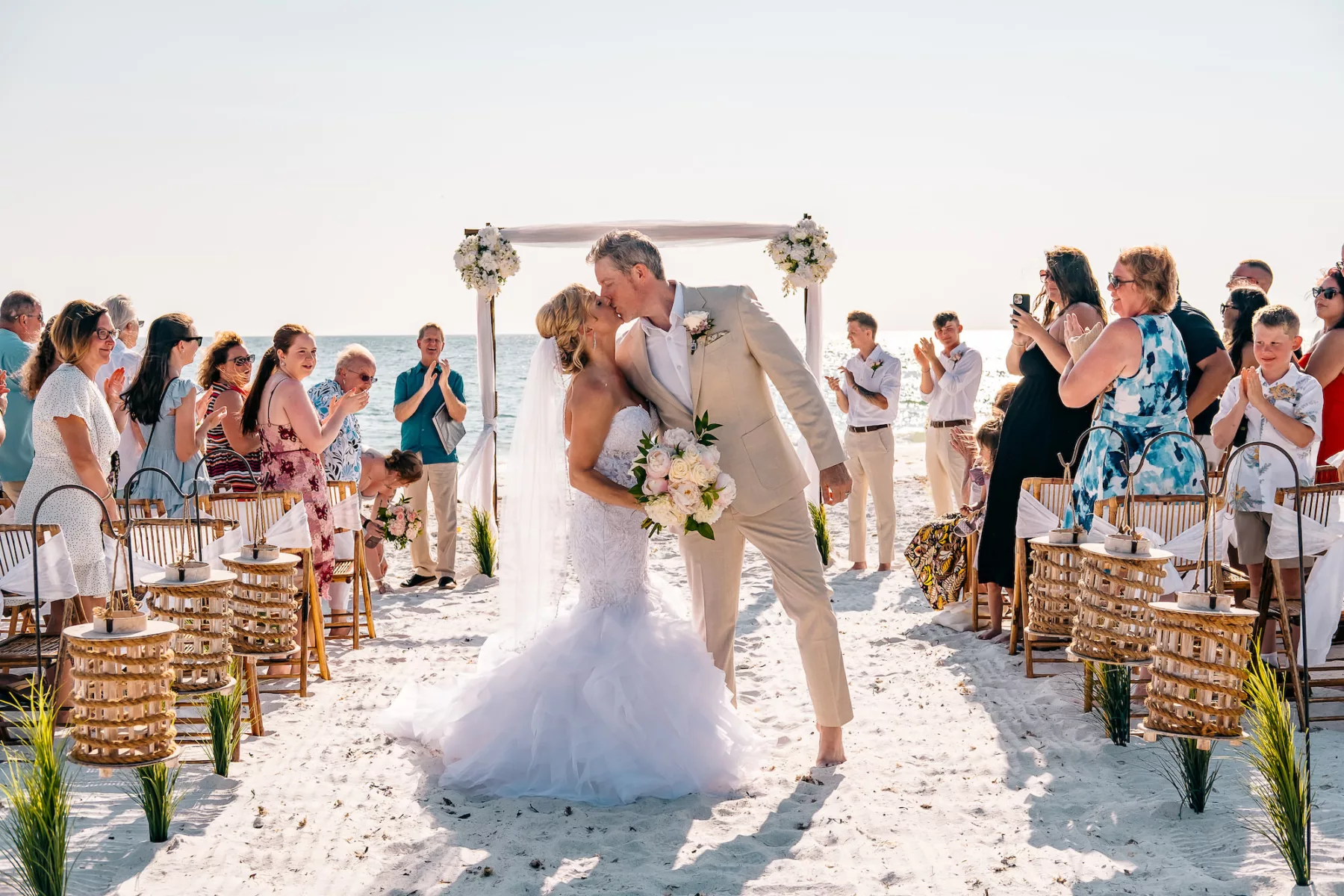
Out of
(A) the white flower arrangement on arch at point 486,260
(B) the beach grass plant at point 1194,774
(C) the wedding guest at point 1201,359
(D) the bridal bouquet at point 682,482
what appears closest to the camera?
(B) the beach grass plant at point 1194,774

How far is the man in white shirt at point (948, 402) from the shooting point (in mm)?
9805

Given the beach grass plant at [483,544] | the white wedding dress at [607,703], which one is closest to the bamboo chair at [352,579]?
the beach grass plant at [483,544]

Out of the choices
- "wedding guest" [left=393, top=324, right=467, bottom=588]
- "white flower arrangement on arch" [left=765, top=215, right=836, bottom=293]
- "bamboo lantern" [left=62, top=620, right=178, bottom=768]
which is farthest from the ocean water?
"bamboo lantern" [left=62, top=620, right=178, bottom=768]

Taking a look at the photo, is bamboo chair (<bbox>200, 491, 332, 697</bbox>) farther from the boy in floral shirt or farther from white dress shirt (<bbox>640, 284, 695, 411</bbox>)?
the boy in floral shirt

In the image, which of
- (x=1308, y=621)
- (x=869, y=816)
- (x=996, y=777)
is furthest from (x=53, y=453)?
(x=1308, y=621)

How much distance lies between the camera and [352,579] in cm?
732

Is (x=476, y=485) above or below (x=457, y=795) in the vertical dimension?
above

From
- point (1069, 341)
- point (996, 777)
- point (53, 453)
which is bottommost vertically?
point (996, 777)

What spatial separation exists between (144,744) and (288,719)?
5.80 ft

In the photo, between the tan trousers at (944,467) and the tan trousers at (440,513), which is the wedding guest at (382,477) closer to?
the tan trousers at (440,513)

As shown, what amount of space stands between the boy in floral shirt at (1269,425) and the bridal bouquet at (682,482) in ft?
9.50

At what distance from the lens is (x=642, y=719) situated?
4.57 m

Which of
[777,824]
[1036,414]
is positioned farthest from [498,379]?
[777,824]

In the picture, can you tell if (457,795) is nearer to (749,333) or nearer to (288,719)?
(288,719)
